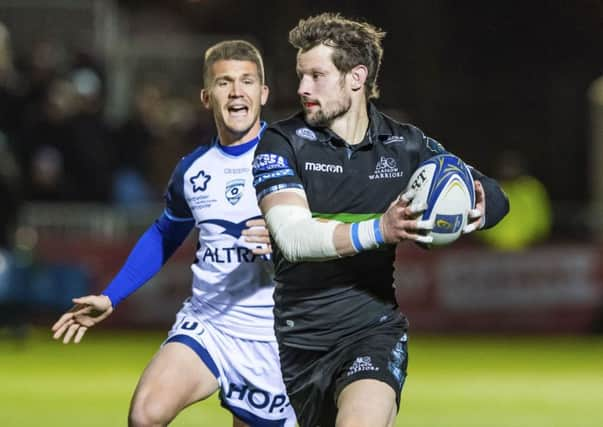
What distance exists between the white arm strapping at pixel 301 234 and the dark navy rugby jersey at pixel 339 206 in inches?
11.8

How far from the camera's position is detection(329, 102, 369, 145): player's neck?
6121 mm

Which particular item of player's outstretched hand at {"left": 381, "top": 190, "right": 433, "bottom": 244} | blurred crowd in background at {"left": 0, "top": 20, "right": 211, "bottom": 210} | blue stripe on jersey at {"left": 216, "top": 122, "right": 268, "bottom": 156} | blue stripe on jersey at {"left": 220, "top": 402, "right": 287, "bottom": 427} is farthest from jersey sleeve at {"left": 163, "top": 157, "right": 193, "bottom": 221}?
blurred crowd in background at {"left": 0, "top": 20, "right": 211, "bottom": 210}

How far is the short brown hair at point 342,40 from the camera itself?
19.8ft

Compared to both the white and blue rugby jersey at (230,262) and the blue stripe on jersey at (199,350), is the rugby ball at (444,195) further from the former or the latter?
the blue stripe on jersey at (199,350)

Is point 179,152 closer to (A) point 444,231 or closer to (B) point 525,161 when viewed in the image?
(B) point 525,161

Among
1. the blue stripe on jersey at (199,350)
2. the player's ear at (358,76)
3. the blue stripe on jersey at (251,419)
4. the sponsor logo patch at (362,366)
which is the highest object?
the player's ear at (358,76)

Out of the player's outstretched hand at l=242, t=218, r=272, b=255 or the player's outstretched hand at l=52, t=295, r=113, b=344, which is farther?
the player's outstretched hand at l=242, t=218, r=272, b=255

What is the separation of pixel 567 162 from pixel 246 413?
13551 millimetres

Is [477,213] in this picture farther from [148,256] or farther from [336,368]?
[148,256]

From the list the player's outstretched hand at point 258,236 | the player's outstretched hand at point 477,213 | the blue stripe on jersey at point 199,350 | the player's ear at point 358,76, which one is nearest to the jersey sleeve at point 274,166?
the player's ear at point 358,76

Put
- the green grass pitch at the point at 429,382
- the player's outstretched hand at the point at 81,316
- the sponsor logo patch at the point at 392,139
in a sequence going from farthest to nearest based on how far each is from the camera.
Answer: the green grass pitch at the point at 429,382 < the player's outstretched hand at the point at 81,316 < the sponsor logo patch at the point at 392,139

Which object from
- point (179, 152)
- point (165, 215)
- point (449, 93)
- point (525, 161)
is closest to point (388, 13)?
point (449, 93)

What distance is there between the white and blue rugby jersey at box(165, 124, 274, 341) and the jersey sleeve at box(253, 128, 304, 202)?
45.9 inches

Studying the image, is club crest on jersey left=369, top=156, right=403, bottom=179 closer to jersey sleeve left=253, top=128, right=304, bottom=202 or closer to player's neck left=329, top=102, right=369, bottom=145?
player's neck left=329, top=102, right=369, bottom=145
